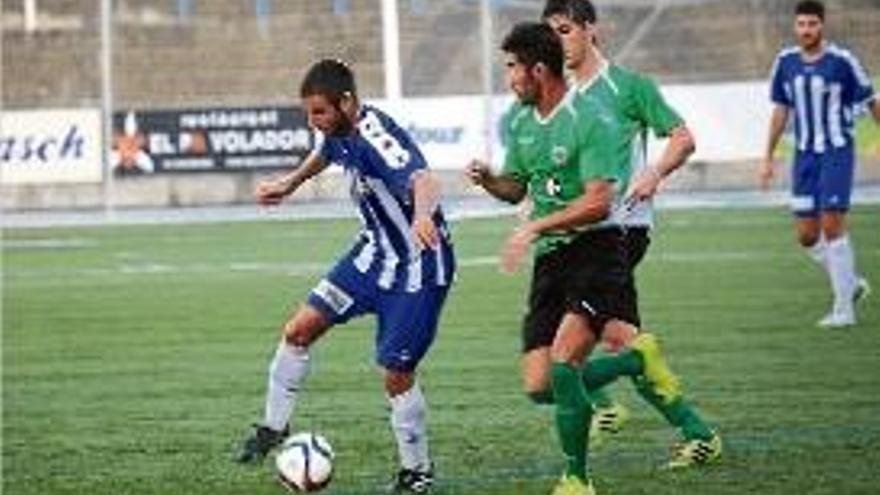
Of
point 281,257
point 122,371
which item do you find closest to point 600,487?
point 122,371

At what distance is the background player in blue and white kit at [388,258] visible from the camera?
1000 centimetres

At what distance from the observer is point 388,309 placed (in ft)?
33.7

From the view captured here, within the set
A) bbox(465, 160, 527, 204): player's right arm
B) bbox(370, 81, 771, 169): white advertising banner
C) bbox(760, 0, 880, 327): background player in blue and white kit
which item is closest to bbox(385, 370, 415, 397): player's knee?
bbox(465, 160, 527, 204): player's right arm

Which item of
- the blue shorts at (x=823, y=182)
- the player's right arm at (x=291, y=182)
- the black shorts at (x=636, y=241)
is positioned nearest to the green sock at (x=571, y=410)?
the black shorts at (x=636, y=241)

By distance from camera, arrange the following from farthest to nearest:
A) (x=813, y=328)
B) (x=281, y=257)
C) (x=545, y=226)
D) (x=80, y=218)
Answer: (x=80, y=218) < (x=281, y=257) < (x=813, y=328) < (x=545, y=226)

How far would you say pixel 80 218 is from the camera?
36.8 m

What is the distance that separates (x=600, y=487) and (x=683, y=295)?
1038 centimetres

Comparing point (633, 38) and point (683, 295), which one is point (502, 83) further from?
point (683, 295)

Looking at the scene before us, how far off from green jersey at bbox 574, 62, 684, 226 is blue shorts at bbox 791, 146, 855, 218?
230 inches

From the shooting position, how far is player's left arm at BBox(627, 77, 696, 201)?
34.8 feet

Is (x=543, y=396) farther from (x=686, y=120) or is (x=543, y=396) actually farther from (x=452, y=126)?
(x=452, y=126)

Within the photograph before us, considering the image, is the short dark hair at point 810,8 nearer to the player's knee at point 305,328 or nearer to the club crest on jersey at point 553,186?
the player's knee at point 305,328

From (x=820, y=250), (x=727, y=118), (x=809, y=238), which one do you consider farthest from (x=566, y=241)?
(x=727, y=118)

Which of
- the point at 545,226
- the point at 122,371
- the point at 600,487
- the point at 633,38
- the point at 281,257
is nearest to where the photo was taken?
the point at 545,226
